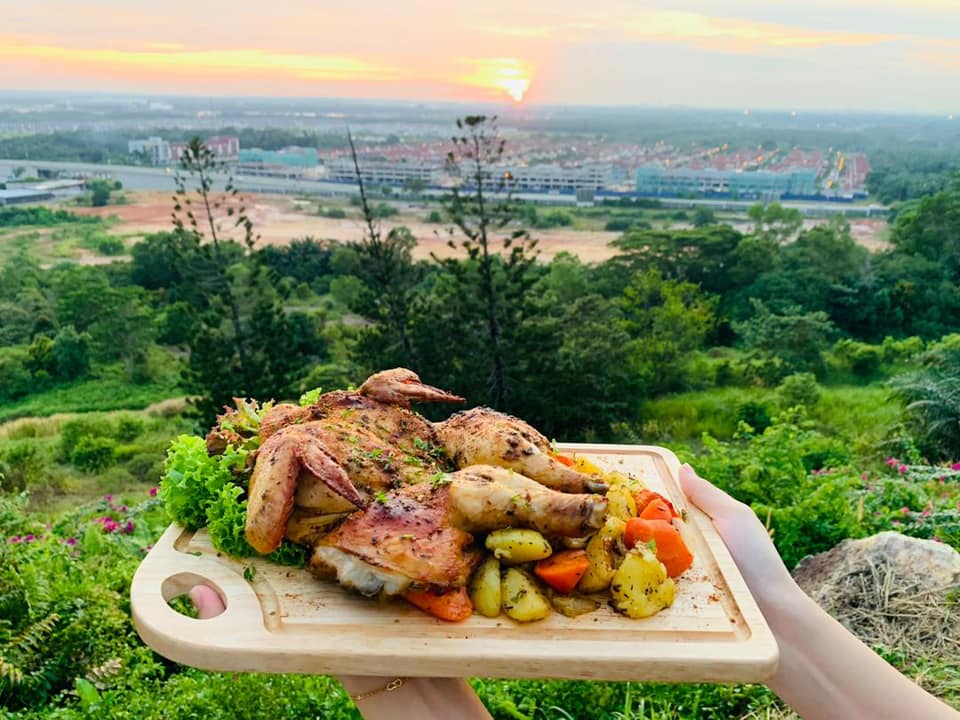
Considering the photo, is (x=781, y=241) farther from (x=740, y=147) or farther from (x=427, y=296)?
(x=740, y=147)

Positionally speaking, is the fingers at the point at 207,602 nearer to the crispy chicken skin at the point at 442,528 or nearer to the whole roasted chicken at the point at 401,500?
the whole roasted chicken at the point at 401,500

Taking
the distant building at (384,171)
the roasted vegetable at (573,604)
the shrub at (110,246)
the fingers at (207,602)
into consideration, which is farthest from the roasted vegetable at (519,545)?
the shrub at (110,246)

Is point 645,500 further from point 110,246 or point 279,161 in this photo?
point 279,161

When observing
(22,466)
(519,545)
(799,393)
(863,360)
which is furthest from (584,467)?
(863,360)

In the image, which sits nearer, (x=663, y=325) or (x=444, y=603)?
(x=444, y=603)

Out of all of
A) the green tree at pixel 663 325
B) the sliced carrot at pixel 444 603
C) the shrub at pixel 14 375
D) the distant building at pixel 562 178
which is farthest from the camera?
the distant building at pixel 562 178

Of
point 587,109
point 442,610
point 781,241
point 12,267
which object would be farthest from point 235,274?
point 587,109

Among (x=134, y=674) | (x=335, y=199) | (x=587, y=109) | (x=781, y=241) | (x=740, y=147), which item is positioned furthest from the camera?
(x=587, y=109)
